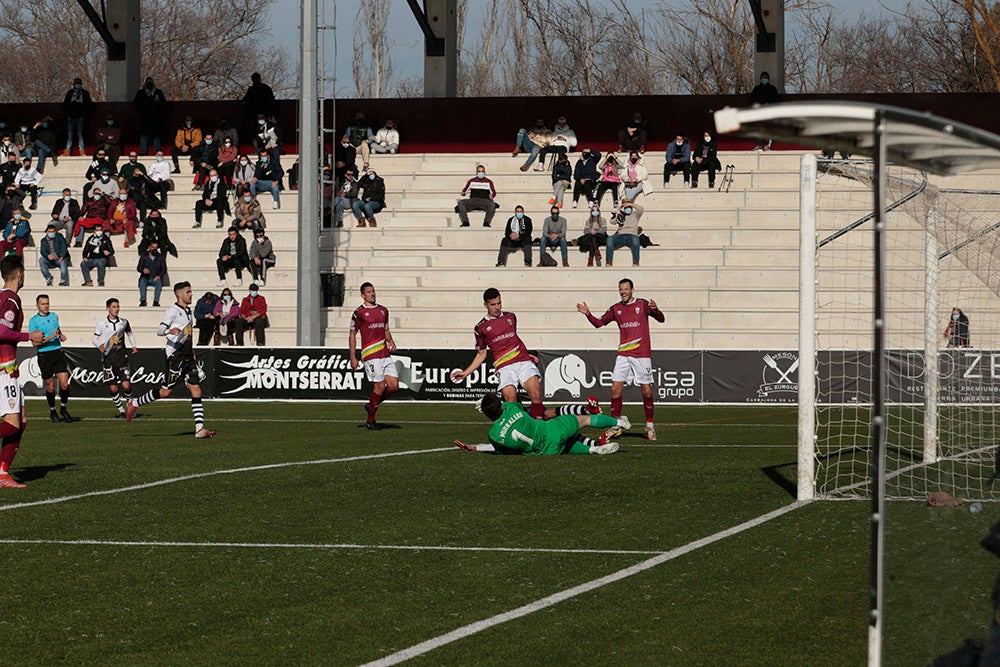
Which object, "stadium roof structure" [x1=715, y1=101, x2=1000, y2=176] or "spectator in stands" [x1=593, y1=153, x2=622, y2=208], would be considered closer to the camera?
"stadium roof structure" [x1=715, y1=101, x2=1000, y2=176]

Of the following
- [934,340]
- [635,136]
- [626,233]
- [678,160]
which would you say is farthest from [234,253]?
[934,340]

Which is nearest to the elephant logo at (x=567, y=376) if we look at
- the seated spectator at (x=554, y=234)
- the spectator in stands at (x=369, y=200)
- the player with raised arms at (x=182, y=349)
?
the seated spectator at (x=554, y=234)

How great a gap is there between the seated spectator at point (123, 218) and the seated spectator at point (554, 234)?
10.6 m

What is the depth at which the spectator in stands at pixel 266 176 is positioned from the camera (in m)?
37.7

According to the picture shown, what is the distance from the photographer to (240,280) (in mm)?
35000

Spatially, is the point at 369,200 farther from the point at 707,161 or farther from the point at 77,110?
the point at 77,110

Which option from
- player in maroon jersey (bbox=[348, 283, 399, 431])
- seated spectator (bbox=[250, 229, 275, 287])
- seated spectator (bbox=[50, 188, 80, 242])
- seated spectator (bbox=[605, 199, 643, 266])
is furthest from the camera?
seated spectator (bbox=[50, 188, 80, 242])

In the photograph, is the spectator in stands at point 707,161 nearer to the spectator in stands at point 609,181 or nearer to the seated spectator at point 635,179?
the seated spectator at point 635,179

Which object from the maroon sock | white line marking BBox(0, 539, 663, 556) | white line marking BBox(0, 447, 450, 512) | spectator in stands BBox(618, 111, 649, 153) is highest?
spectator in stands BBox(618, 111, 649, 153)

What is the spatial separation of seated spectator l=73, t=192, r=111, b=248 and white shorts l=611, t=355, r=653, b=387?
70.7ft

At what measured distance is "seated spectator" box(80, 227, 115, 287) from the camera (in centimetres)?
3553

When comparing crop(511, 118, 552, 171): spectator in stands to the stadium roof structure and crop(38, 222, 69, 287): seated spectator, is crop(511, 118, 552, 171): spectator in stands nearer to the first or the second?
crop(38, 222, 69, 287): seated spectator

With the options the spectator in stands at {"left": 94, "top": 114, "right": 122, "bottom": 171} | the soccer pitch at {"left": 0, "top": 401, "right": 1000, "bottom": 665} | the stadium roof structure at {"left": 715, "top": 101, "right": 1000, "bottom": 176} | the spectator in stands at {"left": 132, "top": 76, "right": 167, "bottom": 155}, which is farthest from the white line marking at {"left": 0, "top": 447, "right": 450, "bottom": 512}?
the spectator in stands at {"left": 132, "top": 76, "right": 167, "bottom": 155}

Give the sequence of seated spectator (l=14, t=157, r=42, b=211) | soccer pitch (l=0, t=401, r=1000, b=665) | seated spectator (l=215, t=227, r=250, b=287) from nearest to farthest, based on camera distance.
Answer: soccer pitch (l=0, t=401, r=1000, b=665)
seated spectator (l=215, t=227, r=250, b=287)
seated spectator (l=14, t=157, r=42, b=211)
